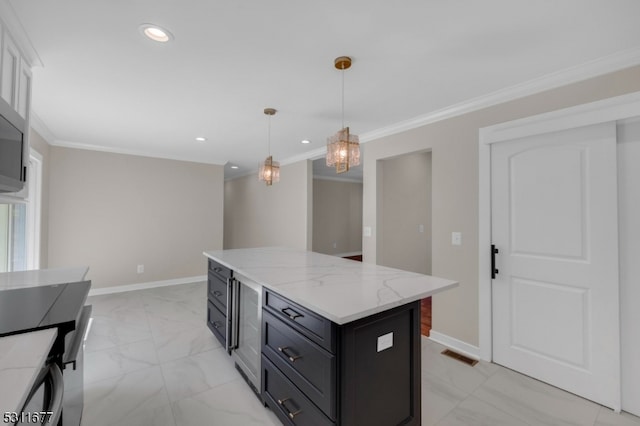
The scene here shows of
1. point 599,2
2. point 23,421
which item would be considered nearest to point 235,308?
point 23,421

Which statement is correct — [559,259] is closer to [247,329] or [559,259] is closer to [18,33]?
[247,329]

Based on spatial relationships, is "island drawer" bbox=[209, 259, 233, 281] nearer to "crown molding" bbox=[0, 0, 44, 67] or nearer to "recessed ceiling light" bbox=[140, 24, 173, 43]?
"recessed ceiling light" bbox=[140, 24, 173, 43]

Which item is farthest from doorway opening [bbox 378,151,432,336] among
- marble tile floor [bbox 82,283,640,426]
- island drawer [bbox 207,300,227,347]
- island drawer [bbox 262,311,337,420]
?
island drawer [bbox 262,311,337,420]

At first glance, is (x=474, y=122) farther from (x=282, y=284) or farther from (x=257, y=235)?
(x=257, y=235)

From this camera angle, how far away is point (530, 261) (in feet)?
7.39

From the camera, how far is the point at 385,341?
1.42 m

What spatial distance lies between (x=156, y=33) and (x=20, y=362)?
1.76m

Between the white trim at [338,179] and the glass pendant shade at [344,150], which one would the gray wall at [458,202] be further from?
the white trim at [338,179]

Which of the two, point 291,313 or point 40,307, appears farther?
point 291,313

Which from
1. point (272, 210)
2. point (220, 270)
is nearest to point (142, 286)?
point (272, 210)

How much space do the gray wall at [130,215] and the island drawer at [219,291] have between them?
267cm

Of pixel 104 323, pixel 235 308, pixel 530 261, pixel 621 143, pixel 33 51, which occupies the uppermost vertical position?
pixel 33 51

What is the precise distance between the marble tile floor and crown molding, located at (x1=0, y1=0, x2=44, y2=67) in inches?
93.8

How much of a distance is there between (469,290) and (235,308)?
215 cm
